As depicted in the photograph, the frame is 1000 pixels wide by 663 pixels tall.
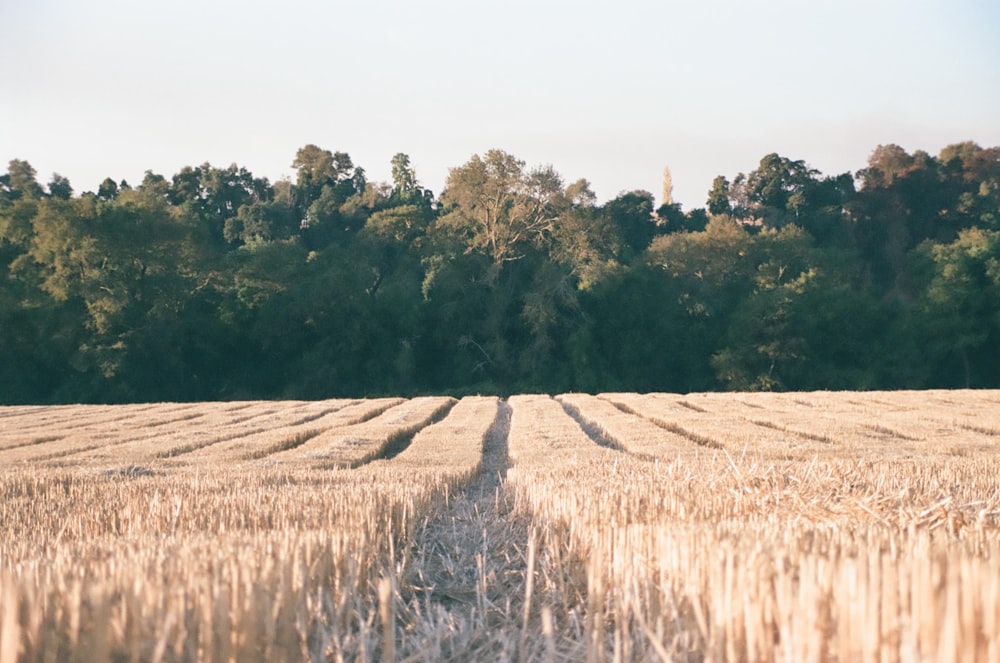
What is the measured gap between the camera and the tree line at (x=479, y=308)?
48.0 meters

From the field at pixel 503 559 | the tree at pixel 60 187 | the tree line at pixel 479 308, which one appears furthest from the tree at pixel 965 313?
the tree at pixel 60 187

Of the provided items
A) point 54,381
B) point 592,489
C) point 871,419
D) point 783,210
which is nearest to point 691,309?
point 783,210

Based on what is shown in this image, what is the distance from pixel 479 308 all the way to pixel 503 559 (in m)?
46.2

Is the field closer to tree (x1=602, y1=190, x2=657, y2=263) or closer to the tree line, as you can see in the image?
the tree line

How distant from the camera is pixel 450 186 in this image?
178 ft

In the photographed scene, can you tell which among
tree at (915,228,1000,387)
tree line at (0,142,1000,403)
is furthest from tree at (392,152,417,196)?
tree at (915,228,1000,387)

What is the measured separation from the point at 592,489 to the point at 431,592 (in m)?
2.33

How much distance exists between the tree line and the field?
35100 millimetres

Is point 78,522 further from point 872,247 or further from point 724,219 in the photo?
point 872,247

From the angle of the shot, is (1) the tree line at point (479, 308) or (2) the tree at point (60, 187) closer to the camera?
(1) the tree line at point (479, 308)

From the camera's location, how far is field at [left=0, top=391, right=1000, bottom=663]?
3.18 meters

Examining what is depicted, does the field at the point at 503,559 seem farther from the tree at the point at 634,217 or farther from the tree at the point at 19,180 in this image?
the tree at the point at 19,180

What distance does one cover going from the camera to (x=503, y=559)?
7250mm

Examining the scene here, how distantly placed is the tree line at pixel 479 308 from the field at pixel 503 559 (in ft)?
115
